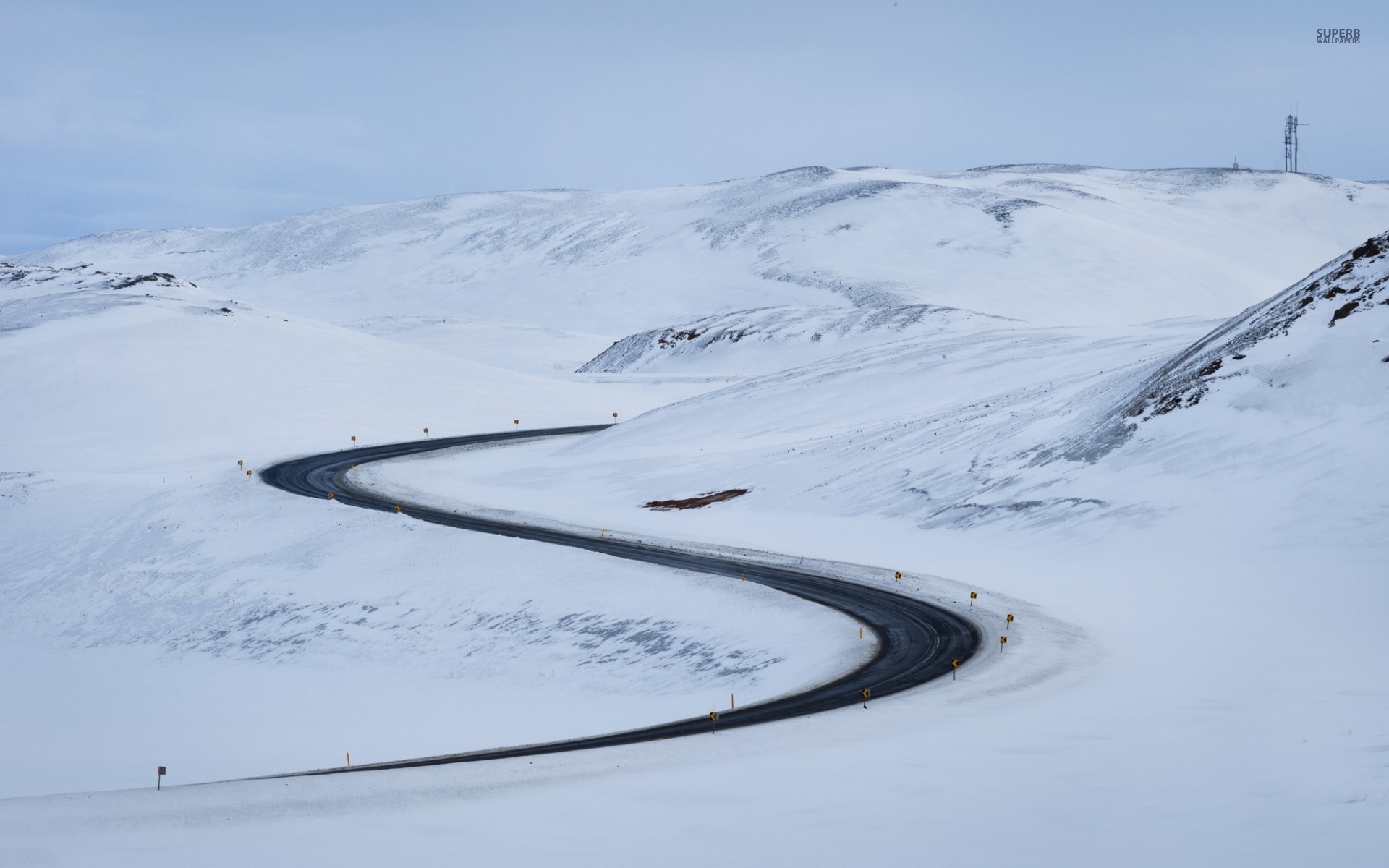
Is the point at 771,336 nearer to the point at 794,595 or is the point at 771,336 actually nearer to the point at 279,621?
the point at 279,621

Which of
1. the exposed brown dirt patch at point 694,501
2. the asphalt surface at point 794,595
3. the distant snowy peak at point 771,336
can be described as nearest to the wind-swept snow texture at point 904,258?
the distant snowy peak at point 771,336

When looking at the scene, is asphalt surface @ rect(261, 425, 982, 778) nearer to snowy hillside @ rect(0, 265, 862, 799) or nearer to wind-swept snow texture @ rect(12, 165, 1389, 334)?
snowy hillside @ rect(0, 265, 862, 799)

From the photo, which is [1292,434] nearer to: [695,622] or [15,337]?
[695,622]

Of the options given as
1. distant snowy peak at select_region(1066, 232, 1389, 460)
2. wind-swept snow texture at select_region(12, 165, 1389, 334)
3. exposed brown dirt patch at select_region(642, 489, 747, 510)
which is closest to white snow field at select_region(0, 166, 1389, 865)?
distant snowy peak at select_region(1066, 232, 1389, 460)

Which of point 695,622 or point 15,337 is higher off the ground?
point 15,337

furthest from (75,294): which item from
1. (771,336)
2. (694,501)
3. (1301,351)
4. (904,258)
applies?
(904,258)

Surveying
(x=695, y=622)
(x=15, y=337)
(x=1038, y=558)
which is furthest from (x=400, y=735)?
(x=15, y=337)
